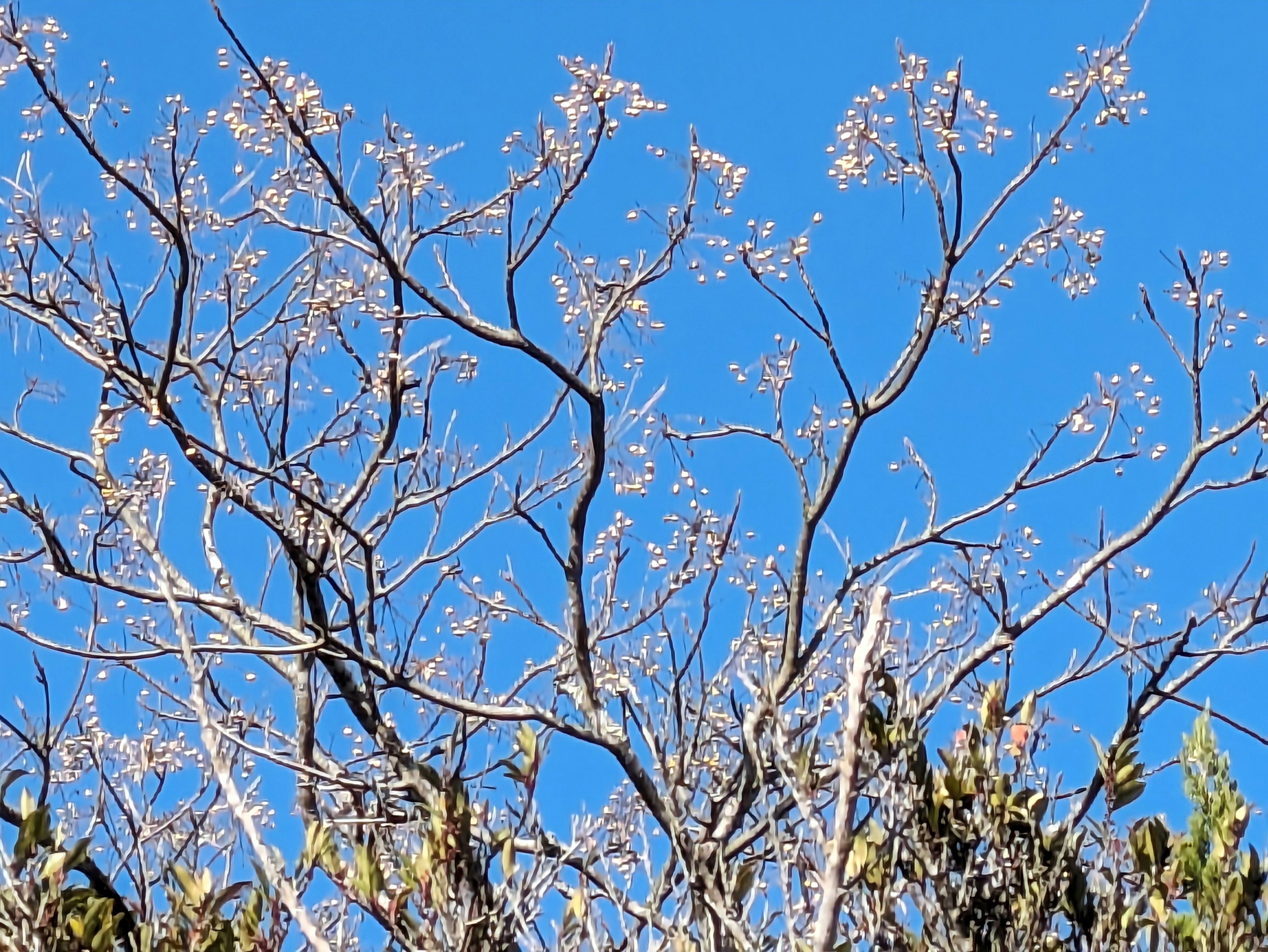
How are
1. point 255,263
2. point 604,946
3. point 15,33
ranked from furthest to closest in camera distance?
point 255,263
point 15,33
point 604,946

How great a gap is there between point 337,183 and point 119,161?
34.4 inches

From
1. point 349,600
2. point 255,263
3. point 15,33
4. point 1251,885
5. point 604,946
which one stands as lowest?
point 604,946

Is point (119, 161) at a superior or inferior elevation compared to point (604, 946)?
superior

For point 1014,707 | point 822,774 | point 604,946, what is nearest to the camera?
point 604,946

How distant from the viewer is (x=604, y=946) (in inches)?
156

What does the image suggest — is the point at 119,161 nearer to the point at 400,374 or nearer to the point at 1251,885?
the point at 400,374

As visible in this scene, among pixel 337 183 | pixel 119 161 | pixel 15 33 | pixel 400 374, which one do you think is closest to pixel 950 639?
pixel 400 374

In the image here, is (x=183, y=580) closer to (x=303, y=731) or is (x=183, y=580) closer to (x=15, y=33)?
(x=303, y=731)

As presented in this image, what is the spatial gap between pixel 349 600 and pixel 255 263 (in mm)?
1883


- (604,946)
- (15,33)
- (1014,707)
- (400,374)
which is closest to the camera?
(604,946)

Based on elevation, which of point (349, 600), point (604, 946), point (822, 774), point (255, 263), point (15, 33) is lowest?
point (604, 946)

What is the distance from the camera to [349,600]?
21.2 feet

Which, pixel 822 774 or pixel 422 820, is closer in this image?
pixel 422 820

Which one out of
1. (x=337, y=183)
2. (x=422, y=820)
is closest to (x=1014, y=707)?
(x=422, y=820)
